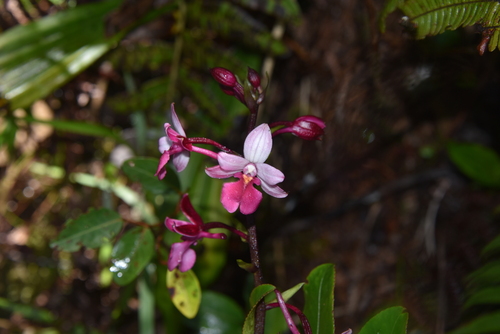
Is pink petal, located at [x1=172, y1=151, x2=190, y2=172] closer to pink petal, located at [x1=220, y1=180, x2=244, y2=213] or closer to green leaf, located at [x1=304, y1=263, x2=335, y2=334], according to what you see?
pink petal, located at [x1=220, y1=180, x2=244, y2=213]

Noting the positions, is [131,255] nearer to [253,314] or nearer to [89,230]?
[89,230]

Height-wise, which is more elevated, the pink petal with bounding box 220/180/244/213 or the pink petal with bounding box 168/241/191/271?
the pink petal with bounding box 220/180/244/213

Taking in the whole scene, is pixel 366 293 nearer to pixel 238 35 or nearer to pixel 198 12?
pixel 238 35

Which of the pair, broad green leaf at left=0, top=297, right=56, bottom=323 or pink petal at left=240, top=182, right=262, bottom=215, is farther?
broad green leaf at left=0, top=297, right=56, bottom=323

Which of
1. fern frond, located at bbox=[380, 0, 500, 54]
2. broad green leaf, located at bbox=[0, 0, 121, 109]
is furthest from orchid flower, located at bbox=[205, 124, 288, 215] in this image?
broad green leaf, located at bbox=[0, 0, 121, 109]

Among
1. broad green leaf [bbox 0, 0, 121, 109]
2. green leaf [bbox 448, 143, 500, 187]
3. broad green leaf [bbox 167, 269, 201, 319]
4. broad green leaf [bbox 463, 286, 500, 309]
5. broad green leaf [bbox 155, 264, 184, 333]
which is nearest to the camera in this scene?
broad green leaf [bbox 167, 269, 201, 319]

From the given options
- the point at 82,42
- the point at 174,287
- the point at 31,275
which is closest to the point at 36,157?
the point at 31,275

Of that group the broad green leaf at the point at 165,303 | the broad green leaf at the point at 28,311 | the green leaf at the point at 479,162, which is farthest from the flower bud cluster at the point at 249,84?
the broad green leaf at the point at 28,311
